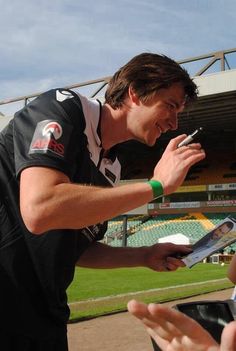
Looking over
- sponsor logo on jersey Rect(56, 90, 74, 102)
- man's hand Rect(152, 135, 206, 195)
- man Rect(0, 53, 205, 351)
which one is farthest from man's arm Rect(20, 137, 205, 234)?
sponsor logo on jersey Rect(56, 90, 74, 102)

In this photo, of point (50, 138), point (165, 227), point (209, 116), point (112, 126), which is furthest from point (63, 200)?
point (165, 227)

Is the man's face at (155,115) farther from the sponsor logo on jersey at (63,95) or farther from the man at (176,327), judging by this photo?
the man at (176,327)

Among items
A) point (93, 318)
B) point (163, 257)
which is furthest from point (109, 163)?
point (93, 318)

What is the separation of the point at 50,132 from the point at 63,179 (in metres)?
0.18

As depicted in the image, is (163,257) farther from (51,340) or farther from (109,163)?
(51,340)

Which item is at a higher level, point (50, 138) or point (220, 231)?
point (50, 138)

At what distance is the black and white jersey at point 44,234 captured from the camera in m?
1.77

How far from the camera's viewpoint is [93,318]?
290 inches

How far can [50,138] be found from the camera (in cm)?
174

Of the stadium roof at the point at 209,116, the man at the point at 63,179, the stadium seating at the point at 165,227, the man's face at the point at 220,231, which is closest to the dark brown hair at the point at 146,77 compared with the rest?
the man at the point at 63,179

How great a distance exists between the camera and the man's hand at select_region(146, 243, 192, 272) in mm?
2400

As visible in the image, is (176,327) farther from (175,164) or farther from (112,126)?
(112,126)

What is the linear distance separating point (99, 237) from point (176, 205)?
33872mm

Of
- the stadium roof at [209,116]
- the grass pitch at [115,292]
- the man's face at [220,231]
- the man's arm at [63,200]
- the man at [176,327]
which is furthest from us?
the stadium roof at [209,116]
